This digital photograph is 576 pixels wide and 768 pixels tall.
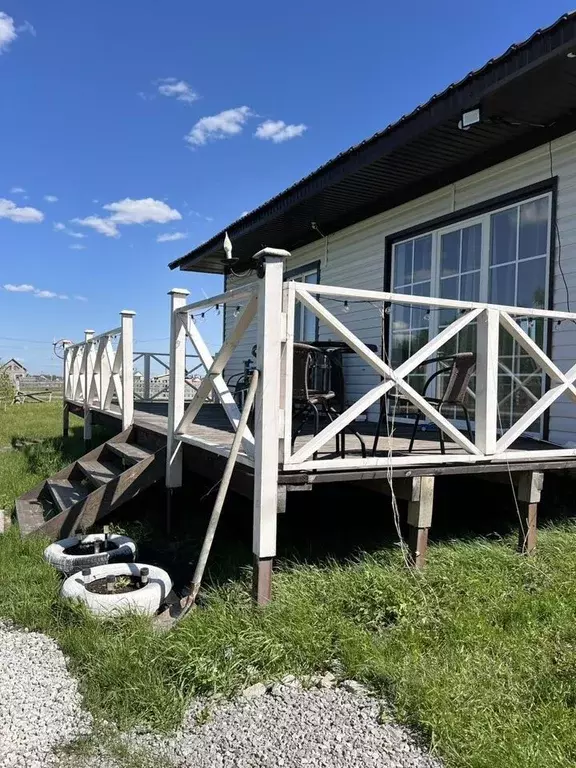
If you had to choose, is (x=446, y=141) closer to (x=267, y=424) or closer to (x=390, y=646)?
(x=267, y=424)

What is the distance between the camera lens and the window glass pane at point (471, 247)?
5.44 m

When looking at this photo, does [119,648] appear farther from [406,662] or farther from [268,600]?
[406,662]

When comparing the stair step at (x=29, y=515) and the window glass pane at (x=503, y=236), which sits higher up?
the window glass pane at (x=503, y=236)

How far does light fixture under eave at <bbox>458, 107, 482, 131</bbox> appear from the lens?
167 inches

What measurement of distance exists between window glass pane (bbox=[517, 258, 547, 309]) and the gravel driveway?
3.75 meters

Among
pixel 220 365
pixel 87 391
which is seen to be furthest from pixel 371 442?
pixel 87 391

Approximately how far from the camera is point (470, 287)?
5.51 metres

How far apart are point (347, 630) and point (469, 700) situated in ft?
1.98

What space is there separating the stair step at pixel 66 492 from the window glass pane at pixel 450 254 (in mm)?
4024

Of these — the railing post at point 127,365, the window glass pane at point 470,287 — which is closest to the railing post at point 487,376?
the window glass pane at point 470,287

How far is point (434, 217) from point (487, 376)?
2906 mm

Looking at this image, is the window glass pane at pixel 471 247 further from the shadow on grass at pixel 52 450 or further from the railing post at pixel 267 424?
the shadow on grass at pixel 52 450

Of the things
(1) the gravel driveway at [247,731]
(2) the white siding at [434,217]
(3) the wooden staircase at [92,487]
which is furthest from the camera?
(2) the white siding at [434,217]

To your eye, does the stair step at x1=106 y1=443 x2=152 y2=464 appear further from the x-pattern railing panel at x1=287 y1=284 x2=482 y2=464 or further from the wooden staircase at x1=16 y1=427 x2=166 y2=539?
the x-pattern railing panel at x1=287 y1=284 x2=482 y2=464
